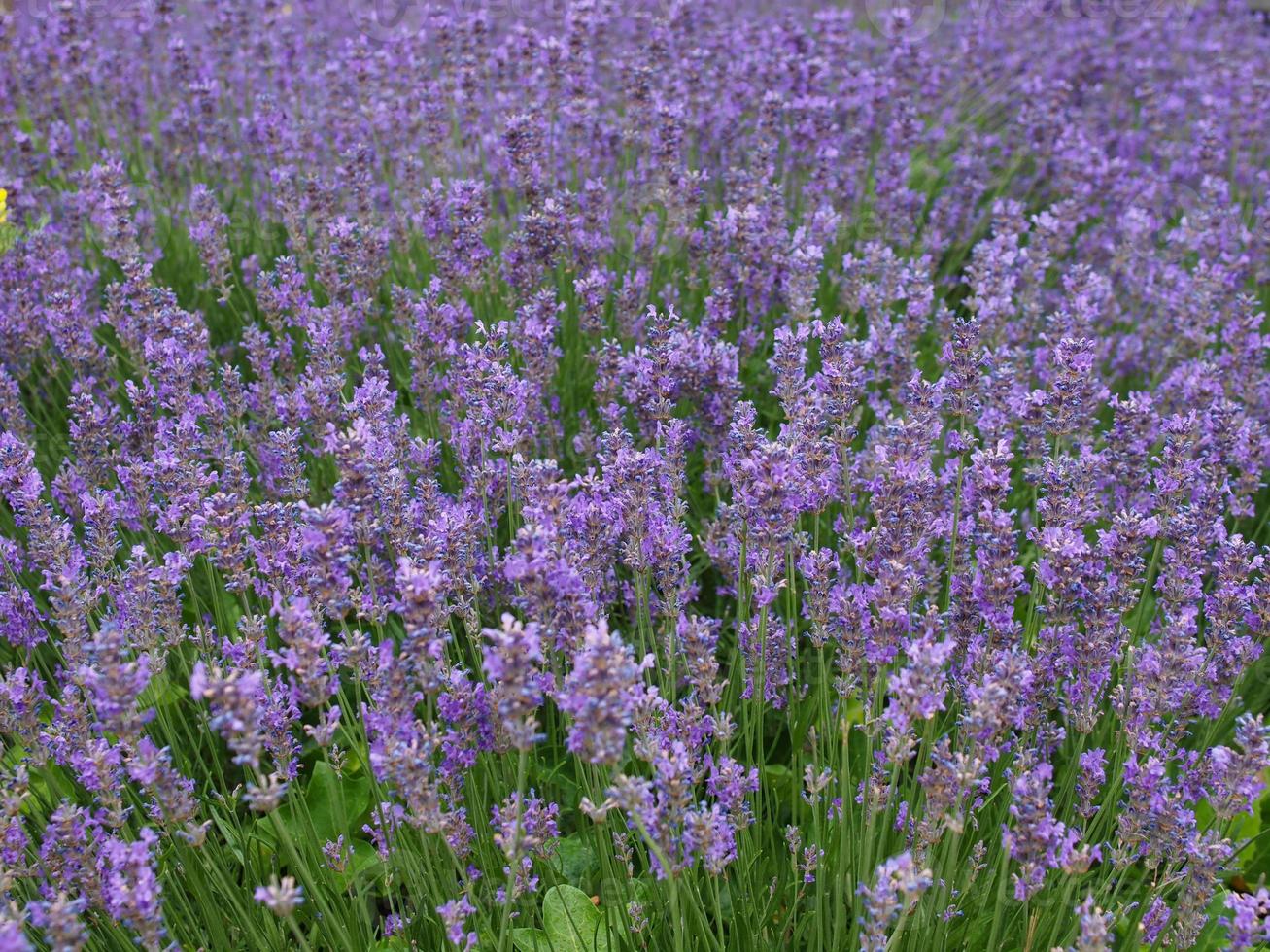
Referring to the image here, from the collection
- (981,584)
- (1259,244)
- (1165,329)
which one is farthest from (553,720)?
(1259,244)

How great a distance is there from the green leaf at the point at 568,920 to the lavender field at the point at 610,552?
13mm

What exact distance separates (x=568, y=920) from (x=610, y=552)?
2.42 ft

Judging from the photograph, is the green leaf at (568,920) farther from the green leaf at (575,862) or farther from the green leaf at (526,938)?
the green leaf at (575,862)

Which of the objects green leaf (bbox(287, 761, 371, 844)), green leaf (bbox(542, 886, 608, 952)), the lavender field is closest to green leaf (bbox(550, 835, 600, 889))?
the lavender field

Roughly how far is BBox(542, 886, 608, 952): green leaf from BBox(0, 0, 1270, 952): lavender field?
13 millimetres

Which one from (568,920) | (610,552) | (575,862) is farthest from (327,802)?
(610,552)

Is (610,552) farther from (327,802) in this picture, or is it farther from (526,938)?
A: (327,802)

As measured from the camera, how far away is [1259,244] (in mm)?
4625

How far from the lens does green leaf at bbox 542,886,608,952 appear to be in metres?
2.26

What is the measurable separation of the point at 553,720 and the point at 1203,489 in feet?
5.22

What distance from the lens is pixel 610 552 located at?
242 cm

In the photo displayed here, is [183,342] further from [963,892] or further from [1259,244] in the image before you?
[1259,244]

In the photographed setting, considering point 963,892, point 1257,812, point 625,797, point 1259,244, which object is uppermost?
point 625,797

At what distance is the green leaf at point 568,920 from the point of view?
226cm
